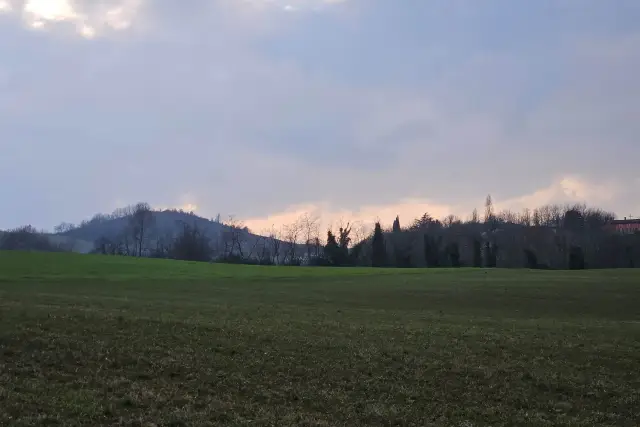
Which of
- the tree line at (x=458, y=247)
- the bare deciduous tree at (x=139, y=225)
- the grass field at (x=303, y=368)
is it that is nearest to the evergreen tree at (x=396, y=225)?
the tree line at (x=458, y=247)

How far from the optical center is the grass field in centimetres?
1107

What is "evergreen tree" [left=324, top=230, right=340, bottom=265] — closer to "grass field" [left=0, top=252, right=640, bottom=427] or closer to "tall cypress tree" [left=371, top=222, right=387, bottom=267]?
"tall cypress tree" [left=371, top=222, right=387, bottom=267]

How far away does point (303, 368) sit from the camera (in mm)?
14703

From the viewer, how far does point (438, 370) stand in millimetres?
15211

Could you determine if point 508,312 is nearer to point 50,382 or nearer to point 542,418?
point 542,418

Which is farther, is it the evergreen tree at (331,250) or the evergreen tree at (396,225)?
the evergreen tree at (396,225)

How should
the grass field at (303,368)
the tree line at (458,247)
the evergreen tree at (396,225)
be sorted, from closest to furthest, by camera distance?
the grass field at (303,368) < the tree line at (458,247) < the evergreen tree at (396,225)

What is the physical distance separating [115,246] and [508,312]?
143304 millimetres

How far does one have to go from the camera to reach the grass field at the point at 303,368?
11.1 metres

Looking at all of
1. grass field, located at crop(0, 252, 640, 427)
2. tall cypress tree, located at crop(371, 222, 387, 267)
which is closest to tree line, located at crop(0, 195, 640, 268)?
tall cypress tree, located at crop(371, 222, 387, 267)

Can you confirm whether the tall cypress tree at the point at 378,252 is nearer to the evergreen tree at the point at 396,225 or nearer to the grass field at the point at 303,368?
the evergreen tree at the point at 396,225

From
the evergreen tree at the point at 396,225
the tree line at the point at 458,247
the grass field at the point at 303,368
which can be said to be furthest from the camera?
the evergreen tree at the point at 396,225

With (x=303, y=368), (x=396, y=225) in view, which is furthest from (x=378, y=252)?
(x=303, y=368)

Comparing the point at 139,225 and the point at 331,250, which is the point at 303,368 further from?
the point at 139,225
